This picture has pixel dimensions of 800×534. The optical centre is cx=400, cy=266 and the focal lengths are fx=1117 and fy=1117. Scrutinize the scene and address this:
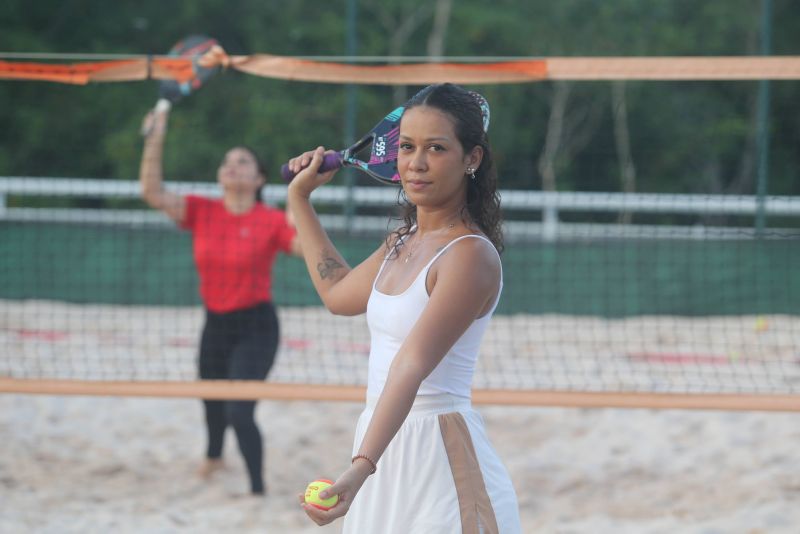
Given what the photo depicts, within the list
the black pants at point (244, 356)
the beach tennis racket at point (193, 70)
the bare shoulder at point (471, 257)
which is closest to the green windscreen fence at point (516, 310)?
the black pants at point (244, 356)

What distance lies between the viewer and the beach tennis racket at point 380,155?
101 inches

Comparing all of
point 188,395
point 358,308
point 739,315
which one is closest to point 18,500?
point 188,395

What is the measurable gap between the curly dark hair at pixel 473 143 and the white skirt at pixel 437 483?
0.40 metres

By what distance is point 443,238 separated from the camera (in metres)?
2.36

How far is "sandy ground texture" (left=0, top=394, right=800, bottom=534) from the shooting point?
4.88m

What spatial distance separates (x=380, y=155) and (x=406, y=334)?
0.49m

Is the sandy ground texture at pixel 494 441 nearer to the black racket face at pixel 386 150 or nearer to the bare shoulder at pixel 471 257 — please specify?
the black racket face at pixel 386 150

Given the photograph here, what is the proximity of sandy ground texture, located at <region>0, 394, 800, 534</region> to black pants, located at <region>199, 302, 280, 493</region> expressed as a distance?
0.24 metres

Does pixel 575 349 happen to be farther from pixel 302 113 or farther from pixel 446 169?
pixel 302 113

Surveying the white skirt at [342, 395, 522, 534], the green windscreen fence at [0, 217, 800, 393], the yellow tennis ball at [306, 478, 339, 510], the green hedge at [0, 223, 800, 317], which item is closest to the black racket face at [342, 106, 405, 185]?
the white skirt at [342, 395, 522, 534]

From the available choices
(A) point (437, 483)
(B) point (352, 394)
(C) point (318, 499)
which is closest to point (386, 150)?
(A) point (437, 483)

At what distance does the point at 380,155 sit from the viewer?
2604mm

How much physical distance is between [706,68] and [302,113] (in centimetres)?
1427

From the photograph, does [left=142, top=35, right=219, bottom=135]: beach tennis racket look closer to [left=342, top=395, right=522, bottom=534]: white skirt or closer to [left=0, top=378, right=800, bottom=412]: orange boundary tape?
[left=0, top=378, right=800, bottom=412]: orange boundary tape
